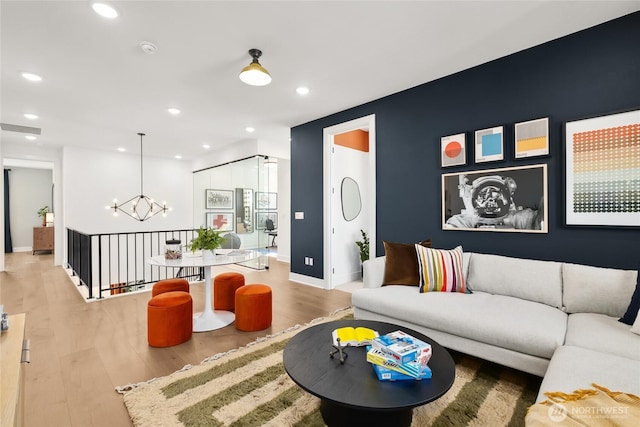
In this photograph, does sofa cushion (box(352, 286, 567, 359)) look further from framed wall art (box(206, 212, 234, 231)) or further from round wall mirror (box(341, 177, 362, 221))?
framed wall art (box(206, 212, 234, 231))

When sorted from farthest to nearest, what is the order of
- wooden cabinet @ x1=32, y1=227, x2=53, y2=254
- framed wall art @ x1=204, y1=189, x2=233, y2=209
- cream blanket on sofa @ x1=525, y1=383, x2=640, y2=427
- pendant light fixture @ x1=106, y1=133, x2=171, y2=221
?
wooden cabinet @ x1=32, y1=227, x2=53, y2=254 → pendant light fixture @ x1=106, y1=133, x2=171, y2=221 → framed wall art @ x1=204, y1=189, x2=233, y2=209 → cream blanket on sofa @ x1=525, y1=383, x2=640, y2=427

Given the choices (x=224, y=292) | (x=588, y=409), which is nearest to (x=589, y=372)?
(x=588, y=409)

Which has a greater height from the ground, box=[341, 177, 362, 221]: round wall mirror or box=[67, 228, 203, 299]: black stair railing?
box=[341, 177, 362, 221]: round wall mirror

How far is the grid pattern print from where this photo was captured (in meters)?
2.21

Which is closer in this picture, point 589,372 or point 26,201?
point 589,372

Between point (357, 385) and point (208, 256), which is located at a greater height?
point (208, 256)

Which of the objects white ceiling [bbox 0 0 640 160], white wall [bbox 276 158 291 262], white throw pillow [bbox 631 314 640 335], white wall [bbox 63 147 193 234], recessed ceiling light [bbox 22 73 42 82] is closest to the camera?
white throw pillow [bbox 631 314 640 335]

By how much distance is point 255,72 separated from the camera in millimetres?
2523

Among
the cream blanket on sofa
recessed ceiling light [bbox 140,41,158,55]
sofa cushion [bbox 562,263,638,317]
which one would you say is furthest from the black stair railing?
sofa cushion [bbox 562,263,638,317]

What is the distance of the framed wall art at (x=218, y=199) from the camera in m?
6.85

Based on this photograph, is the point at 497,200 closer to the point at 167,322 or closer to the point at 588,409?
the point at 588,409

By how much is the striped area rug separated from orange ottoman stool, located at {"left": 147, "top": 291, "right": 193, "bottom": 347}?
507 mm

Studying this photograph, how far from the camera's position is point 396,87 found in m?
3.52

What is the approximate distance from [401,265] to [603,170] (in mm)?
1776
